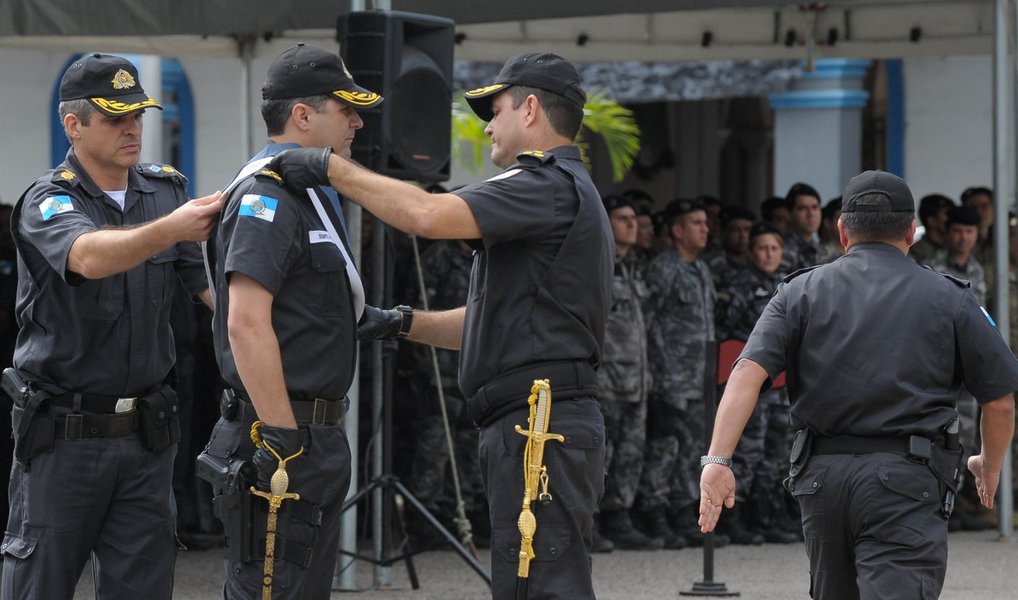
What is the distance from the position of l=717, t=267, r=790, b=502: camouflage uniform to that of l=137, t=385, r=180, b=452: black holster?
18.5 feet

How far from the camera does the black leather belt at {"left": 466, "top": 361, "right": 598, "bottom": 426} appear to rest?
4730mm

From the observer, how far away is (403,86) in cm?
725

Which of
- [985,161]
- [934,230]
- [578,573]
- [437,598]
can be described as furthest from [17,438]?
[985,161]

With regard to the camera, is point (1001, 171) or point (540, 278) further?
point (1001, 171)

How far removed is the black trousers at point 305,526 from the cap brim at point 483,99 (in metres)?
1.06

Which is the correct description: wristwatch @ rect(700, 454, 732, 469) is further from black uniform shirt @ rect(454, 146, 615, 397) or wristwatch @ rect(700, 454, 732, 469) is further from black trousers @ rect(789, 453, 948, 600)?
black uniform shirt @ rect(454, 146, 615, 397)

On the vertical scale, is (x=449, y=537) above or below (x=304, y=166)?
below

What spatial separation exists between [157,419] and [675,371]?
5650 millimetres

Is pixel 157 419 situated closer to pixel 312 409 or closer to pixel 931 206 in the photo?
pixel 312 409

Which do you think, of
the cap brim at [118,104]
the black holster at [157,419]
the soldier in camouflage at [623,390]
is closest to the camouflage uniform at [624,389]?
the soldier in camouflage at [623,390]

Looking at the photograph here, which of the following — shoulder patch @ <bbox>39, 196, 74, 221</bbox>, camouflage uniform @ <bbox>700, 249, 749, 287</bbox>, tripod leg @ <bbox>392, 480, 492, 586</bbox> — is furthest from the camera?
camouflage uniform @ <bbox>700, 249, 749, 287</bbox>

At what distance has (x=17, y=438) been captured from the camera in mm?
5102

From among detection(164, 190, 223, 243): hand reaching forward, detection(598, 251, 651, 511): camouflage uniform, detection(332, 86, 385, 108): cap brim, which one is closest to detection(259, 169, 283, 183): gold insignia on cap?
detection(164, 190, 223, 243): hand reaching forward

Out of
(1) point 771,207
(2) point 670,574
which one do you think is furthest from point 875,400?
(1) point 771,207
